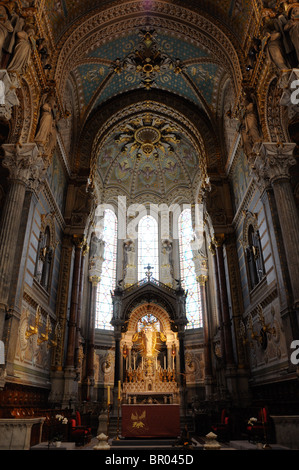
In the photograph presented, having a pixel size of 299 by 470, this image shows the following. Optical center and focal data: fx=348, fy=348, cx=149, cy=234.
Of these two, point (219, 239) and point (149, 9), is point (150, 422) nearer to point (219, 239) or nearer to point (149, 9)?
point (219, 239)

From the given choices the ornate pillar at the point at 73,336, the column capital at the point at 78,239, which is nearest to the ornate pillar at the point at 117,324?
the ornate pillar at the point at 73,336

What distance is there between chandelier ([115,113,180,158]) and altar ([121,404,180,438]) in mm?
17177

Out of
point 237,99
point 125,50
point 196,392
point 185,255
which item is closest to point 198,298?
point 185,255

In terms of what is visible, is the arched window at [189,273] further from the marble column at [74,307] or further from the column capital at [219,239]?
the marble column at [74,307]

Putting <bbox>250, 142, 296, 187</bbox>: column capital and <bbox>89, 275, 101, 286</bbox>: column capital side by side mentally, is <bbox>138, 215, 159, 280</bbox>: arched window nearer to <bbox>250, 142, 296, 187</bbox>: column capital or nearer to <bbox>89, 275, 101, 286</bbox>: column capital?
<bbox>89, 275, 101, 286</bbox>: column capital

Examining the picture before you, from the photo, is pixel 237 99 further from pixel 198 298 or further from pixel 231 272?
pixel 198 298

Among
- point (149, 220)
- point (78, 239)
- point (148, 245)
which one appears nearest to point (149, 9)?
point (78, 239)

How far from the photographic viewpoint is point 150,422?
34.3ft

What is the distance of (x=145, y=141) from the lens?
24812 mm

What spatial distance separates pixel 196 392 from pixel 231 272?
9.11 m

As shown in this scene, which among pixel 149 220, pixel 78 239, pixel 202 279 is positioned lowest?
pixel 202 279

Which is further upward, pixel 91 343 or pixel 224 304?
pixel 224 304

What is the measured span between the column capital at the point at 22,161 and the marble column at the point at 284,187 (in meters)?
7.70

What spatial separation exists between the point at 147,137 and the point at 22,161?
14437 mm
